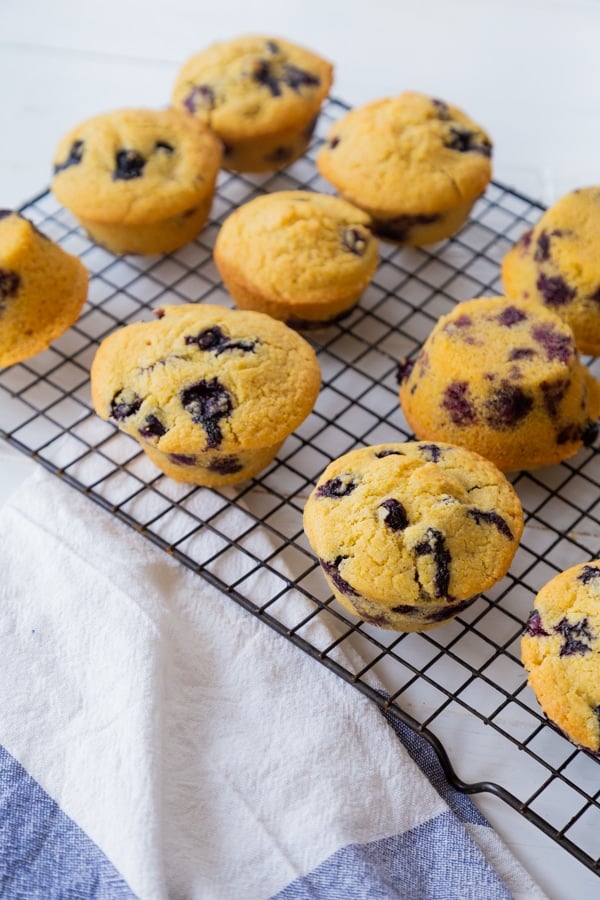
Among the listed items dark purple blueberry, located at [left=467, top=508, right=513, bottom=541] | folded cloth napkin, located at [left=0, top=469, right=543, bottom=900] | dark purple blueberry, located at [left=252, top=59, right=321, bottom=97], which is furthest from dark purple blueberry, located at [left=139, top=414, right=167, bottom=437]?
dark purple blueberry, located at [left=252, top=59, right=321, bottom=97]

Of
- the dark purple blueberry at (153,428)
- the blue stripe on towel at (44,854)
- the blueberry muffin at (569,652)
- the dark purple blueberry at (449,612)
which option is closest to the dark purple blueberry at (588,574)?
the blueberry muffin at (569,652)

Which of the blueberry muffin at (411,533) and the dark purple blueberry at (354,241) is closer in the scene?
the blueberry muffin at (411,533)

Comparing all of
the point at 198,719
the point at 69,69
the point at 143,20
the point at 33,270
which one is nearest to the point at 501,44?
the point at 143,20

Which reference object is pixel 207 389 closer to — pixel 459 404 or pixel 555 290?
pixel 459 404

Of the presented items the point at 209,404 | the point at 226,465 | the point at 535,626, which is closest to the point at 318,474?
the point at 226,465

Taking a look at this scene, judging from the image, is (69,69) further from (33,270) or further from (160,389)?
(160,389)

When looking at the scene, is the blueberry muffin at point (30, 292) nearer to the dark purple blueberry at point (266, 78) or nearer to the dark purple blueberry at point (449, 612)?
the dark purple blueberry at point (266, 78)
